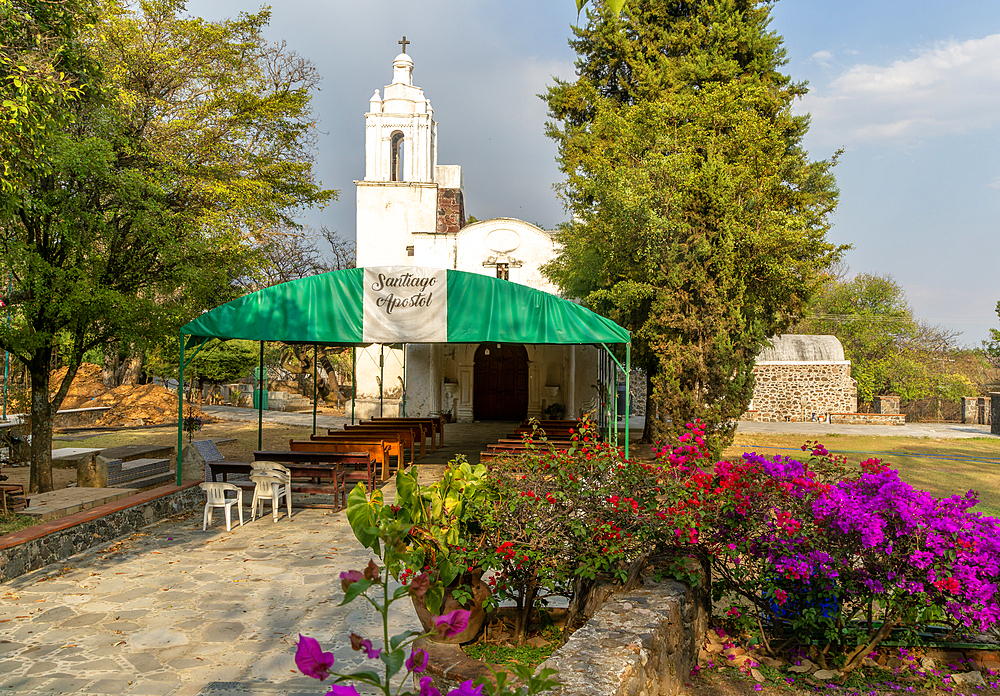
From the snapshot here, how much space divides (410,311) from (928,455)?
40.7ft

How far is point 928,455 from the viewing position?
14.8 m

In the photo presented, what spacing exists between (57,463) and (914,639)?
10836 mm

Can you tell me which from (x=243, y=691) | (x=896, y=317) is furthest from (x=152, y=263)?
(x=896, y=317)

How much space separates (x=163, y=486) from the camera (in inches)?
356

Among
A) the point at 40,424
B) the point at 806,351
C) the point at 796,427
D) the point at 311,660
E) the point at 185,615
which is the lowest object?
the point at 185,615

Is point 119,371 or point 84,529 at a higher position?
point 119,371

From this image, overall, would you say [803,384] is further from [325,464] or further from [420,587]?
[420,587]

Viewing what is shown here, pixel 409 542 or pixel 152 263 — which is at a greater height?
pixel 152 263

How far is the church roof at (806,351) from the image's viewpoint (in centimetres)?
2570

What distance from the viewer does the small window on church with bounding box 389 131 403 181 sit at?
21.2 meters

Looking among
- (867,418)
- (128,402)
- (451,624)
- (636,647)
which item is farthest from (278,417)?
(451,624)

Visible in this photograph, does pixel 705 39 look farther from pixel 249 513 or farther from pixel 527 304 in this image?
pixel 249 513

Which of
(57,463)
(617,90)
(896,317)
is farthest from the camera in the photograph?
(896,317)

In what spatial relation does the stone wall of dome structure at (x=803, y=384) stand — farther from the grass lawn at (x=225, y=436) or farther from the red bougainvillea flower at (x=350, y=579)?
the red bougainvillea flower at (x=350, y=579)
